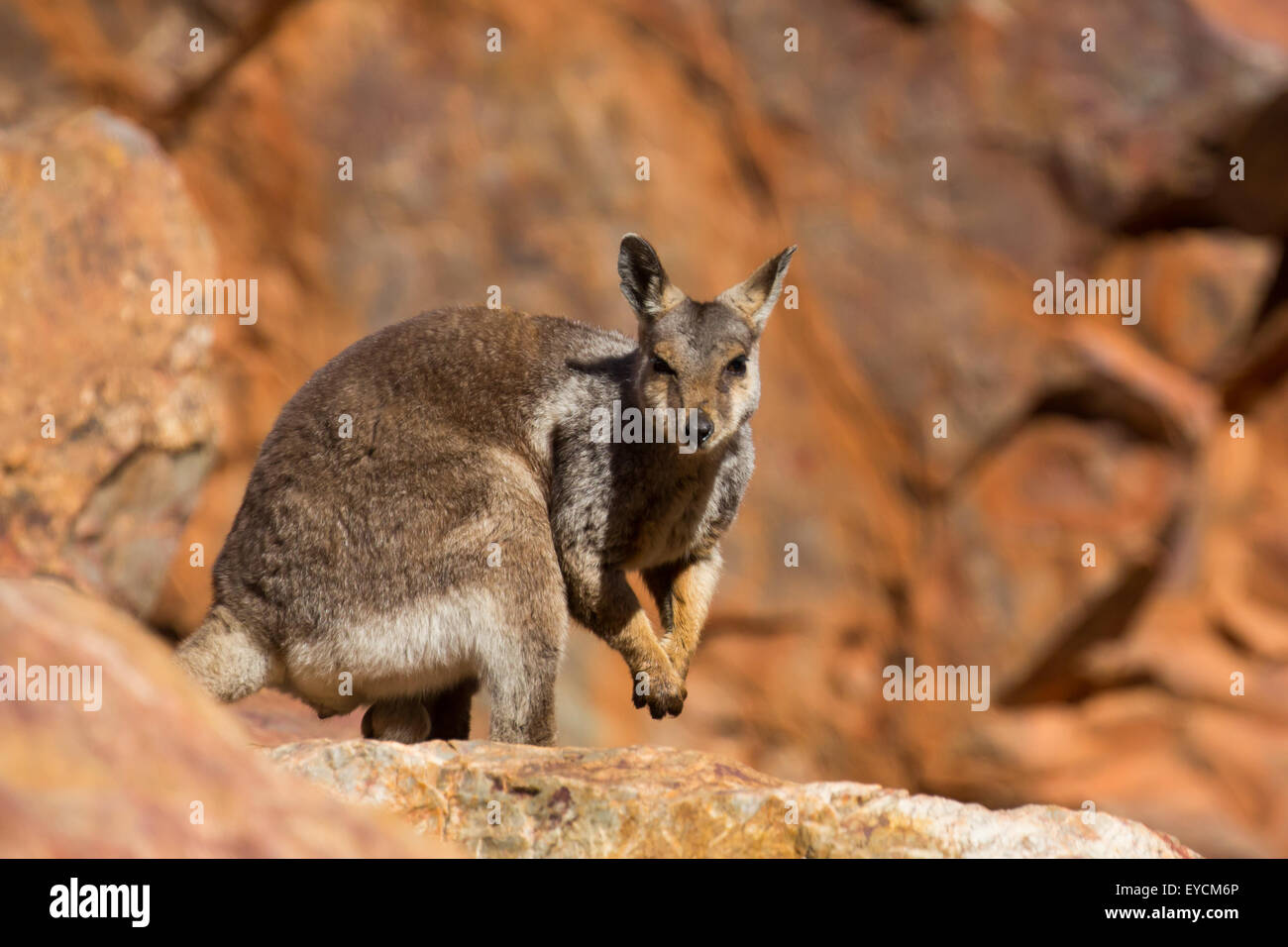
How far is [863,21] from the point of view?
13703 millimetres

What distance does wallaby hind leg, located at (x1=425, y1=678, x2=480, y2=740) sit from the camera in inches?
267

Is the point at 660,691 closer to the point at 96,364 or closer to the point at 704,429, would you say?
the point at 704,429

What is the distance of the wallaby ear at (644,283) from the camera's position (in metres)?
6.66

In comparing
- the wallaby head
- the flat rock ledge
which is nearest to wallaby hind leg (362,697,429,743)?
the flat rock ledge

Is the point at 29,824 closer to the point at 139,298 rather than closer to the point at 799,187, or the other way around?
the point at 139,298

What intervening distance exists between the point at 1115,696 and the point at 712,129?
303 inches

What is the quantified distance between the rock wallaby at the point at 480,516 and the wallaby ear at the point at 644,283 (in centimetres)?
1

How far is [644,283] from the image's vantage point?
6.74 metres

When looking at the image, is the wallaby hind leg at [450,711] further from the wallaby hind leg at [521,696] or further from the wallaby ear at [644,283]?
the wallaby ear at [644,283]

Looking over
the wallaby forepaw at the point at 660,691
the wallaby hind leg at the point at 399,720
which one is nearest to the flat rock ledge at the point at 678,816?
the wallaby forepaw at the point at 660,691

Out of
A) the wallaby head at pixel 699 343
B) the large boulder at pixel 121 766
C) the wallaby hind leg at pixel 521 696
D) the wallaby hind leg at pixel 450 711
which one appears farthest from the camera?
the wallaby hind leg at pixel 450 711

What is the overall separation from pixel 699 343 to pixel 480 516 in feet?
4.53

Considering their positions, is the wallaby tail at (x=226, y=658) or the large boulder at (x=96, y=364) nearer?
the wallaby tail at (x=226, y=658)

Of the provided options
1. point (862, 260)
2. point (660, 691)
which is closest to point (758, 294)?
point (660, 691)
